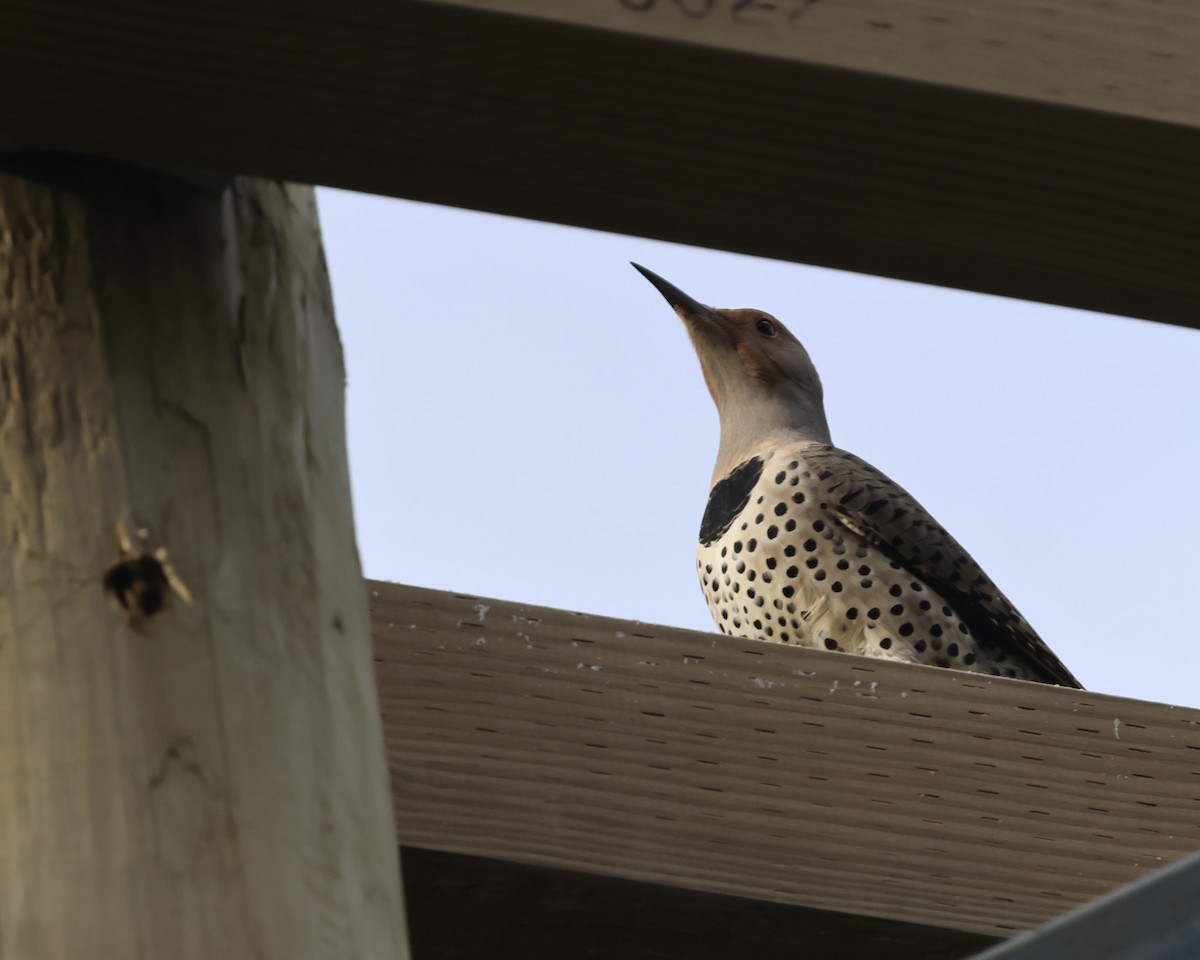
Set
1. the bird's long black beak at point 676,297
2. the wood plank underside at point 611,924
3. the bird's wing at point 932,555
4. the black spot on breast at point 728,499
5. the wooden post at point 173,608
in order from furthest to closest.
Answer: the bird's long black beak at point 676,297 < the black spot on breast at point 728,499 < the bird's wing at point 932,555 < the wood plank underside at point 611,924 < the wooden post at point 173,608

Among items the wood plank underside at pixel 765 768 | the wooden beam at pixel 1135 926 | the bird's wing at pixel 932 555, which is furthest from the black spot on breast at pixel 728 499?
the wooden beam at pixel 1135 926

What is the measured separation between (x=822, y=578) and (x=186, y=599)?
3134 mm

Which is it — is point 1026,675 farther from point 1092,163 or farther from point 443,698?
point 1092,163

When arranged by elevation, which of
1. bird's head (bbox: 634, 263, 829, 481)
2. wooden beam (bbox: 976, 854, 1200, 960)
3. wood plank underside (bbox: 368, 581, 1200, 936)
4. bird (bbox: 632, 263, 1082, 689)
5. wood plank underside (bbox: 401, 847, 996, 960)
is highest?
bird's head (bbox: 634, 263, 829, 481)

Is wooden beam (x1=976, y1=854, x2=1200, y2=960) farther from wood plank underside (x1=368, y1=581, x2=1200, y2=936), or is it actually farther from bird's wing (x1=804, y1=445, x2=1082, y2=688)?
bird's wing (x1=804, y1=445, x2=1082, y2=688)

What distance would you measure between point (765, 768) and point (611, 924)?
0.18 m

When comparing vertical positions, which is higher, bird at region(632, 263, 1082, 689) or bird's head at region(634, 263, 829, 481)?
bird's head at region(634, 263, 829, 481)

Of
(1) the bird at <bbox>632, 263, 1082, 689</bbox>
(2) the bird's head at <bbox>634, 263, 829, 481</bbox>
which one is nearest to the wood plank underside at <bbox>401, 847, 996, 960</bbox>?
(1) the bird at <bbox>632, 263, 1082, 689</bbox>

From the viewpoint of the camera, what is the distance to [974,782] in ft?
6.03

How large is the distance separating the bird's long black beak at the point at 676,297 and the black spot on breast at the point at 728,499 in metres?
0.72

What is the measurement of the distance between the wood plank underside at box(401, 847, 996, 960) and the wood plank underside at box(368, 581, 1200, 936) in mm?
16

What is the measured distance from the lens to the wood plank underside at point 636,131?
4.01ft

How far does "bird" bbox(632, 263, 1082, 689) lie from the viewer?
168 inches

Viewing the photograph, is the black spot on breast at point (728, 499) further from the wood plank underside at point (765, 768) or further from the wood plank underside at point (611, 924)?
the wood plank underside at point (611, 924)
